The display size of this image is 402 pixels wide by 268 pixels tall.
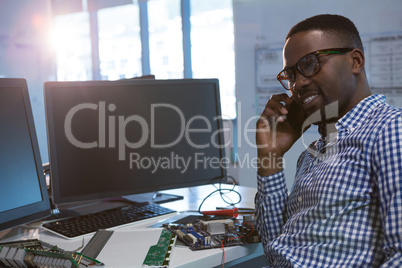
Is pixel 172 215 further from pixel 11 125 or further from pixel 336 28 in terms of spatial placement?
pixel 336 28

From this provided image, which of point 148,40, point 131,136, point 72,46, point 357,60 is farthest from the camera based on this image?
point 72,46

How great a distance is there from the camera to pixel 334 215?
95 cm

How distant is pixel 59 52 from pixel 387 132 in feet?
17.2

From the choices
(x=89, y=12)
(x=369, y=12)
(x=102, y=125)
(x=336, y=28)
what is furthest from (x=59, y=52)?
(x=336, y=28)

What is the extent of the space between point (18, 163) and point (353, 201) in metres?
0.91

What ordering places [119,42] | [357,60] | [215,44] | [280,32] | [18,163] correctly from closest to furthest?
[357,60] < [18,163] < [280,32] < [215,44] < [119,42]

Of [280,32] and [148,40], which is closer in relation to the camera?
[280,32]

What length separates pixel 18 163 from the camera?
3.89 ft

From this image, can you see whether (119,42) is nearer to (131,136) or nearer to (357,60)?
(131,136)

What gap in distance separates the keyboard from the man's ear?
77cm

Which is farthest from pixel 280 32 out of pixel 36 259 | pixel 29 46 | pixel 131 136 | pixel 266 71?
pixel 29 46

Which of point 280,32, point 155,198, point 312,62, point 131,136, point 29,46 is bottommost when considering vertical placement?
point 155,198

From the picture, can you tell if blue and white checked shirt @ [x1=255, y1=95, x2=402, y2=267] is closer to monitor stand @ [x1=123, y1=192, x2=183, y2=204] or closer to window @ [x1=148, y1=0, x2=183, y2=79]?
monitor stand @ [x1=123, y1=192, x2=183, y2=204]

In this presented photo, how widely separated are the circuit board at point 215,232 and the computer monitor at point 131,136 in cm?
30
